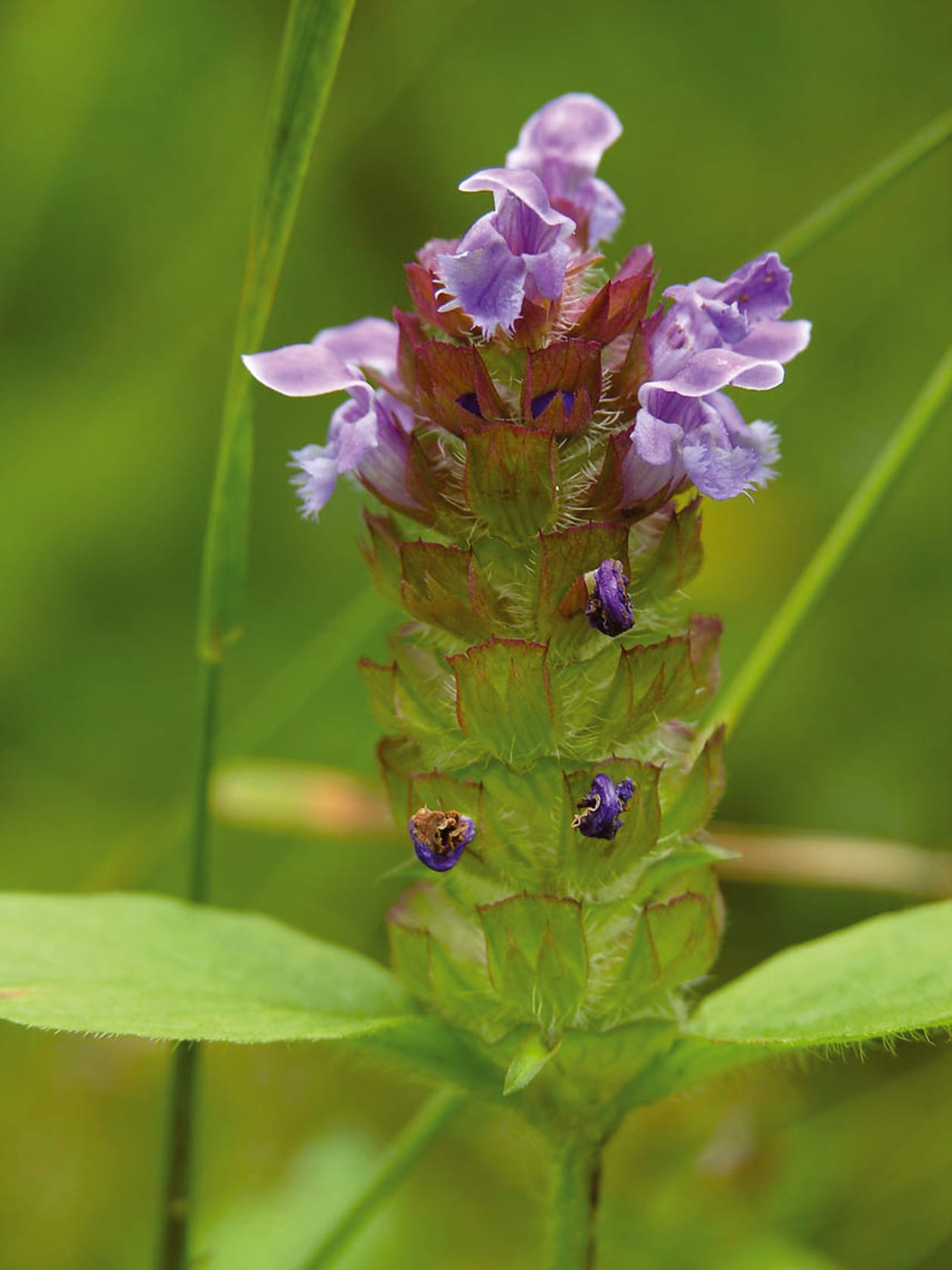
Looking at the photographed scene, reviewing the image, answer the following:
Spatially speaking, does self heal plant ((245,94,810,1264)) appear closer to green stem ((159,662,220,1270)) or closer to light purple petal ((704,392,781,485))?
light purple petal ((704,392,781,485))

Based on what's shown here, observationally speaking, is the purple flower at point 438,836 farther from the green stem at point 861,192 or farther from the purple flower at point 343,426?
the green stem at point 861,192

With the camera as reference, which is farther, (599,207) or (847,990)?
(599,207)

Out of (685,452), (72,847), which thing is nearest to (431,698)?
(685,452)

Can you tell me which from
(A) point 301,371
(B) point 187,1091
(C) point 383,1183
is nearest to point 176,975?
(B) point 187,1091

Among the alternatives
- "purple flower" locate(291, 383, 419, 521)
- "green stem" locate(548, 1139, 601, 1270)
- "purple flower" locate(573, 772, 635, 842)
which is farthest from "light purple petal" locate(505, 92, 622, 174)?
"green stem" locate(548, 1139, 601, 1270)

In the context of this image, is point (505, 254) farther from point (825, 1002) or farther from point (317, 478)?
point (825, 1002)
